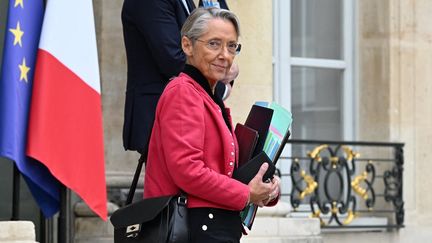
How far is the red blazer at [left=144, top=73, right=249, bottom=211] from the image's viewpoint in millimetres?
4820

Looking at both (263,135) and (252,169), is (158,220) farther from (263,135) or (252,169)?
(263,135)

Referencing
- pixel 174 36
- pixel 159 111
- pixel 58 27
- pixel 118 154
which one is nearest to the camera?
pixel 159 111

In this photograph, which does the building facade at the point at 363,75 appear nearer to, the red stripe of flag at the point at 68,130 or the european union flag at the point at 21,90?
the red stripe of flag at the point at 68,130

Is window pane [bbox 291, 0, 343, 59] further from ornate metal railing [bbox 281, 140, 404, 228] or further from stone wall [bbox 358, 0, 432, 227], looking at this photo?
ornate metal railing [bbox 281, 140, 404, 228]

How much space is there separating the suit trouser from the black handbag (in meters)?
0.04

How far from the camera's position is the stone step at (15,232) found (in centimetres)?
620

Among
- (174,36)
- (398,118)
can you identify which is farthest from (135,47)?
(398,118)

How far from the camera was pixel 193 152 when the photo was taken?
15.8 ft

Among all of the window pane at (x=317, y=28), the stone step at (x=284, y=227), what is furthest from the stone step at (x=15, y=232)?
the window pane at (x=317, y=28)

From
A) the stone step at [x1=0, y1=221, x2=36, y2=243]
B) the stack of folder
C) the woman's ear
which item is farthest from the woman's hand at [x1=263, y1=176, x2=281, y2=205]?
the stone step at [x1=0, y1=221, x2=36, y2=243]

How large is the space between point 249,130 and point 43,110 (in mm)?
1970

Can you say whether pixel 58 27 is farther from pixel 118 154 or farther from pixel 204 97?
pixel 204 97

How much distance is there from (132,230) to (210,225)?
28 cm

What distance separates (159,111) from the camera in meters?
4.95
